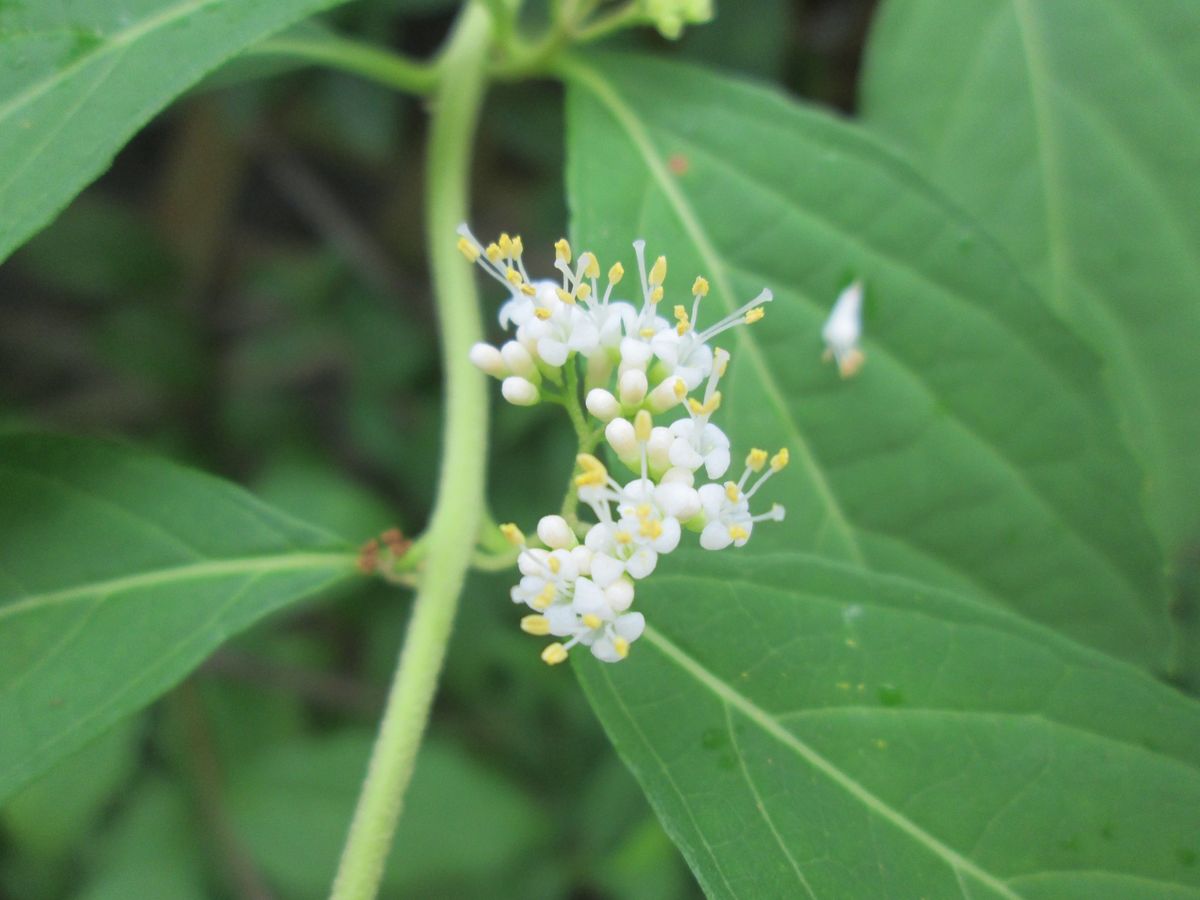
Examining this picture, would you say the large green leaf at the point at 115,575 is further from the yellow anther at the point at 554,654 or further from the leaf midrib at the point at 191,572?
the yellow anther at the point at 554,654

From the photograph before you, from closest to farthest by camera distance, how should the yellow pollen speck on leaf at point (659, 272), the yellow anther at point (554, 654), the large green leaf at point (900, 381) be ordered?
1. the yellow anther at point (554, 654)
2. the yellow pollen speck on leaf at point (659, 272)
3. the large green leaf at point (900, 381)

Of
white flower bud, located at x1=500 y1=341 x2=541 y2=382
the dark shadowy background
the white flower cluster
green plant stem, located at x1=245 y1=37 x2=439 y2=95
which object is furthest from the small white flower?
the dark shadowy background

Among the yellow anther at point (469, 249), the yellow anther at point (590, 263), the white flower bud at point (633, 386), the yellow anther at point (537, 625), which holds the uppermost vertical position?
the yellow anther at point (469, 249)

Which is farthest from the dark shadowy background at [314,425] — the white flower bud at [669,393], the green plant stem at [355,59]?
the white flower bud at [669,393]

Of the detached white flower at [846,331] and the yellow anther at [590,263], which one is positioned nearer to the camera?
the yellow anther at [590,263]

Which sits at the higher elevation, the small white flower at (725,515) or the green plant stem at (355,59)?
the green plant stem at (355,59)

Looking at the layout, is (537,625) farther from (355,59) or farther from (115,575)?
(355,59)

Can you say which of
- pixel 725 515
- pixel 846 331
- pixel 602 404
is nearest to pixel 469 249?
pixel 602 404
